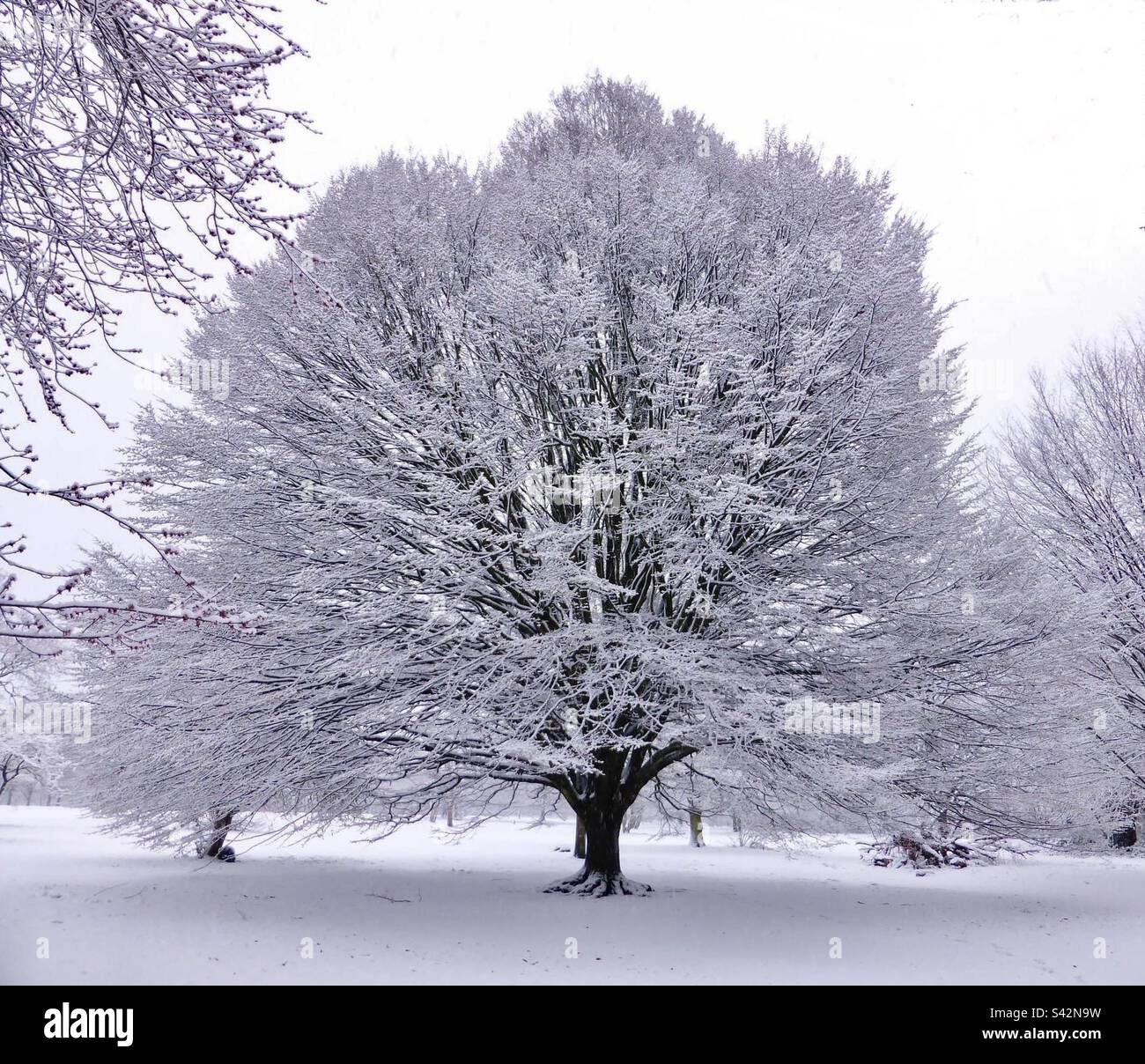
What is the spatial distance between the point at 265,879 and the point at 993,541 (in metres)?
12.3

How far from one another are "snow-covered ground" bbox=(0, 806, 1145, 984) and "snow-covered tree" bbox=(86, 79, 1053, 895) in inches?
56.6

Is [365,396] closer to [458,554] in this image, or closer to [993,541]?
[458,554]

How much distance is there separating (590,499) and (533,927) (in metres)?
4.65

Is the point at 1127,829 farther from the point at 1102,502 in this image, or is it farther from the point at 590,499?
the point at 590,499

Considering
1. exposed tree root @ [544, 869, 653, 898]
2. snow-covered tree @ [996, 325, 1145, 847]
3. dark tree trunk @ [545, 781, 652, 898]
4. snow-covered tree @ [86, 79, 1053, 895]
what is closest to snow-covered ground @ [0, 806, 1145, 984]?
exposed tree root @ [544, 869, 653, 898]

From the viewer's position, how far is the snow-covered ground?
7734 mm

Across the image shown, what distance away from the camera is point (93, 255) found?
192 inches

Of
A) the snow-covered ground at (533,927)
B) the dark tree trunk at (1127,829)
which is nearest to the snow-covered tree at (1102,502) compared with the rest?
the dark tree trunk at (1127,829)

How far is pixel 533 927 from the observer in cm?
950

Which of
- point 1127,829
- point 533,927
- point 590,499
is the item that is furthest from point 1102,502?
point 533,927

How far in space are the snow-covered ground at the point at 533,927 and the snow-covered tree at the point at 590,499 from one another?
4.72ft

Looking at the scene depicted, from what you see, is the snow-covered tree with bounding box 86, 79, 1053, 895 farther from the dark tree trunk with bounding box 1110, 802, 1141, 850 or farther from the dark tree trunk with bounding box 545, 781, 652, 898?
the dark tree trunk with bounding box 1110, 802, 1141, 850

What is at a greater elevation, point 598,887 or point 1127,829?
point 598,887
